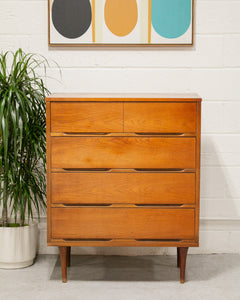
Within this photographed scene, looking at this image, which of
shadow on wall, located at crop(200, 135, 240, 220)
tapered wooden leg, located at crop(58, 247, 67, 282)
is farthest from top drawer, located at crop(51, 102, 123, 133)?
shadow on wall, located at crop(200, 135, 240, 220)

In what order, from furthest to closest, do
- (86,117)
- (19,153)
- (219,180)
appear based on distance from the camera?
1. (219,180)
2. (19,153)
3. (86,117)

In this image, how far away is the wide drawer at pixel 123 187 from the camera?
8.18ft

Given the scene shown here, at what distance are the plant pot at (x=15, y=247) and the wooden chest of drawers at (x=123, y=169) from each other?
342mm

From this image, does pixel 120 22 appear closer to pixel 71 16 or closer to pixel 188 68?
pixel 71 16

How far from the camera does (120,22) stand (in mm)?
2934

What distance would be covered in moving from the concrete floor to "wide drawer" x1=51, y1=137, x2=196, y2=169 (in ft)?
2.31

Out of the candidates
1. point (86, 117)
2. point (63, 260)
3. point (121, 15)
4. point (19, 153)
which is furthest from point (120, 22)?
point (63, 260)

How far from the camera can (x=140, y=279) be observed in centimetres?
267

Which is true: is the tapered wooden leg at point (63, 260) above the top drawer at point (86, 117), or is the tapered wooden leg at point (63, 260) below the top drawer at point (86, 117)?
below

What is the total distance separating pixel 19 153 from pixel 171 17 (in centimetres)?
134

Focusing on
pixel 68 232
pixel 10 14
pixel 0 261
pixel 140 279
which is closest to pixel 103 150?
pixel 68 232

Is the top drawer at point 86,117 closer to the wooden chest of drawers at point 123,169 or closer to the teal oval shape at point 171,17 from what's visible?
the wooden chest of drawers at point 123,169

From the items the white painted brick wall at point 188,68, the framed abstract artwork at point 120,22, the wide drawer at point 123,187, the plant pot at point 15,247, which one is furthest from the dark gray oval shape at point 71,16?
the plant pot at point 15,247

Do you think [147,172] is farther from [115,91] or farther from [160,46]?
[160,46]
